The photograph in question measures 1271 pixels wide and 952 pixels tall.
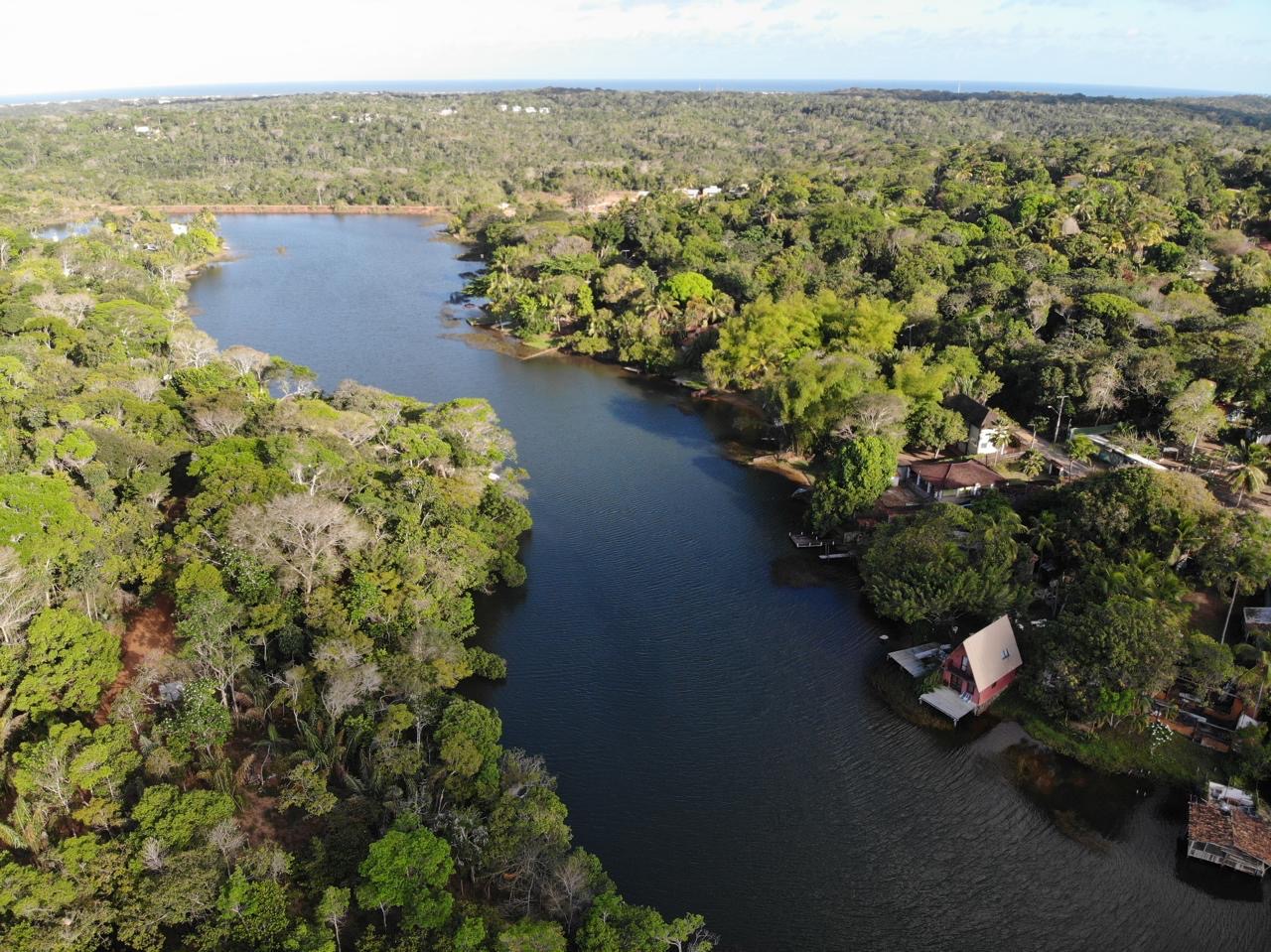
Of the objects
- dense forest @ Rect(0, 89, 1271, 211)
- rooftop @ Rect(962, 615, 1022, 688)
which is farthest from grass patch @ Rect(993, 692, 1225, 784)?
dense forest @ Rect(0, 89, 1271, 211)

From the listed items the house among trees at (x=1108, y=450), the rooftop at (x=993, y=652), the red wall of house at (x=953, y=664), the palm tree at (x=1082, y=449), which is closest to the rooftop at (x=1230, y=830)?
the rooftop at (x=993, y=652)

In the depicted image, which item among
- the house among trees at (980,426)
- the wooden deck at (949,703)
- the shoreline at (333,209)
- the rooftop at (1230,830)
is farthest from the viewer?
the shoreline at (333,209)

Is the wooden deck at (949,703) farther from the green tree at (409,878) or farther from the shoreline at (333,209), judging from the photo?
the shoreline at (333,209)

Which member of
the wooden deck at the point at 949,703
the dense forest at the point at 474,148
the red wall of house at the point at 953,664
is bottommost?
the wooden deck at the point at 949,703

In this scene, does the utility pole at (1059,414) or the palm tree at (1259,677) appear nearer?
the palm tree at (1259,677)

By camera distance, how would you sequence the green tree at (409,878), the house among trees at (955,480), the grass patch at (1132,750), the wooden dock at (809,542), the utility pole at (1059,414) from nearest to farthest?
the green tree at (409,878) → the grass patch at (1132,750) → the wooden dock at (809,542) → the house among trees at (955,480) → the utility pole at (1059,414)

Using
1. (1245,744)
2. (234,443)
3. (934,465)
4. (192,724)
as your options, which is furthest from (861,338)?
(192,724)

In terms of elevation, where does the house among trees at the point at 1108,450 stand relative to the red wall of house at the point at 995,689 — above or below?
above
